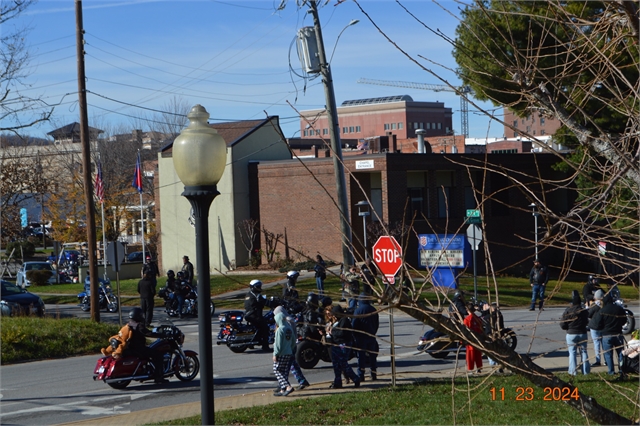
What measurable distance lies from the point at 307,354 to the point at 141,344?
3.47m

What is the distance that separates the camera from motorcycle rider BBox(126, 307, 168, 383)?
14000 millimetres

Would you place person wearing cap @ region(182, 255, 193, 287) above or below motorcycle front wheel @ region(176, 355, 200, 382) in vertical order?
above

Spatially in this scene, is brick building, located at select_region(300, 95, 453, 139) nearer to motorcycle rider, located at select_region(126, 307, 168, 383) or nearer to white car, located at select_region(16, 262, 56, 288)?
white car, located at select_region(16, 262, 56, 288)

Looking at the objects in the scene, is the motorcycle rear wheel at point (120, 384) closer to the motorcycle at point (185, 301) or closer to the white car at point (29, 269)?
the motorcycle at point (185, 301)

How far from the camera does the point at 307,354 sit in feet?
50.8

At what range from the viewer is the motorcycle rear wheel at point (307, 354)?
15.3 metres

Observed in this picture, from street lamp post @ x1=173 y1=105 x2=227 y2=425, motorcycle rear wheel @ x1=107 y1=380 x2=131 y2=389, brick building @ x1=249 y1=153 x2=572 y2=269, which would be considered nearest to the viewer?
street lamp post @ x1=173 y1=105 x2=227 y2=425

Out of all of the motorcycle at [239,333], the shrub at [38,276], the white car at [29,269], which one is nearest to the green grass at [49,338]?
the motorcycle at [239,333]

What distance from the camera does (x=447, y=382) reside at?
12.4 metres

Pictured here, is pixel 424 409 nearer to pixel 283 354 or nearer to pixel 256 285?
pixel 283 354

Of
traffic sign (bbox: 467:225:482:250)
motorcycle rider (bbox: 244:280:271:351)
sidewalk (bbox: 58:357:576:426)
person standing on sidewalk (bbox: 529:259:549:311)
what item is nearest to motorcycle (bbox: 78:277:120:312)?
motorcycle rider (bbox: 244:280:271:351)

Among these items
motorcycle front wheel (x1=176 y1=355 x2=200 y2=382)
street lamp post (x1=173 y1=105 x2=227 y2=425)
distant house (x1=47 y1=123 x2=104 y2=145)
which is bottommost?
motorcycle front wheel (x1=176 y1=355 x2=200 y2=382)

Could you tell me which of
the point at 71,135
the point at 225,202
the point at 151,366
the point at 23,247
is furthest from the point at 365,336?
the point at 71,135

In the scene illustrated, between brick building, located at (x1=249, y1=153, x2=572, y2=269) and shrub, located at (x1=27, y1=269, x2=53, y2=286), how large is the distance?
13.0 m
